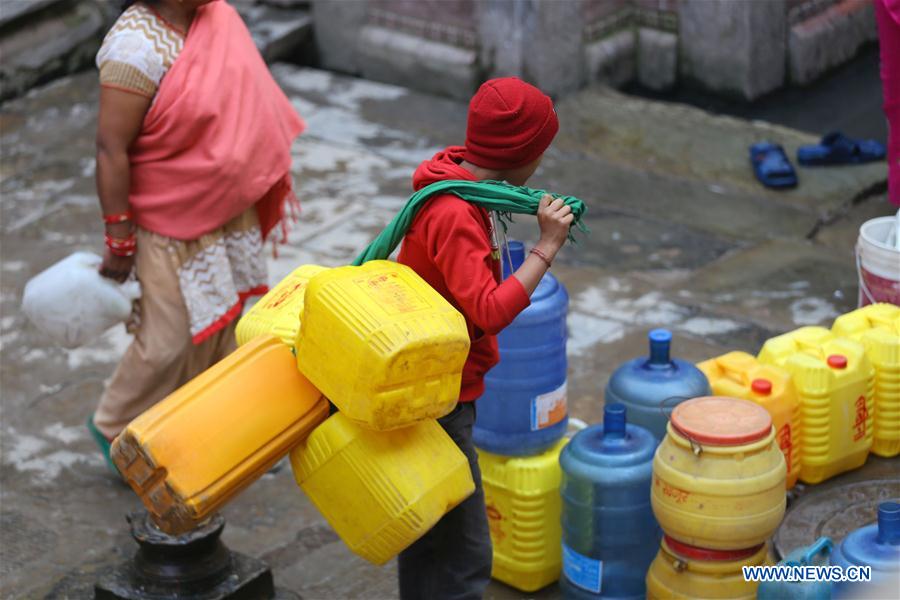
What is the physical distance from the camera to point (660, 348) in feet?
13.8

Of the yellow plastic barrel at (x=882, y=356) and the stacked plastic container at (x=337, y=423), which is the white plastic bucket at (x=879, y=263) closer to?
the yellow plastic barrel at (x=882, y=356)

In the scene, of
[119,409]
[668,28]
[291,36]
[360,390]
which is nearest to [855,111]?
[668,28]

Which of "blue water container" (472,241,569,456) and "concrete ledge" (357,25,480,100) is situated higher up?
"blue water container" (472,241,569,456)

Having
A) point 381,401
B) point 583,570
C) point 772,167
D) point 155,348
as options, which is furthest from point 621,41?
point 381,401

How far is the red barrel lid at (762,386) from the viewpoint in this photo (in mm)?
4359

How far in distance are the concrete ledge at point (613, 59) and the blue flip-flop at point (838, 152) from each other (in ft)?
5.17

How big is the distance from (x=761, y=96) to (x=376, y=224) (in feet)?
9.06

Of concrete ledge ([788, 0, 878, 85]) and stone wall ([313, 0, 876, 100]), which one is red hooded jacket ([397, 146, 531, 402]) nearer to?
stone wall ([313, 0, 876, 100])

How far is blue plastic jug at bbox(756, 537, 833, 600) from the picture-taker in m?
3.27

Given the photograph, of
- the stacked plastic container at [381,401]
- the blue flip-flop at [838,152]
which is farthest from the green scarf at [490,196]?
the blue flip-flop at [838,152]

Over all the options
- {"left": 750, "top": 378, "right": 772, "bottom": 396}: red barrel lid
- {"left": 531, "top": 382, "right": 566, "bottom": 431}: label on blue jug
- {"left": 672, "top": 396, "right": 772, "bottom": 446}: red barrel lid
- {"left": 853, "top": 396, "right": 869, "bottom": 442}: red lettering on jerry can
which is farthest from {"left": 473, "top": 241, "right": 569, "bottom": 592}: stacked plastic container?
{"left": 853, "top": 396, "right": 869, "bottom": 442}: red lettering on jerry can

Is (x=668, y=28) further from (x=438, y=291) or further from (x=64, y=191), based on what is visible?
(x=438, y=291)

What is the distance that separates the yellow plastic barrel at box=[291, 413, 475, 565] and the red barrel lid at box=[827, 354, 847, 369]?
167 cm

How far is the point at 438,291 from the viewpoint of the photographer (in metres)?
3.39
